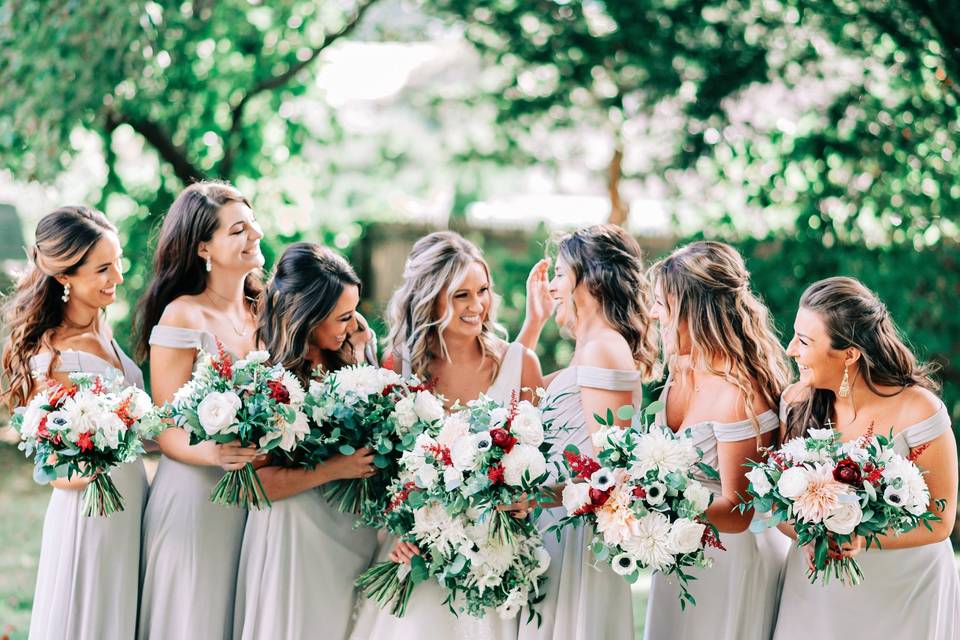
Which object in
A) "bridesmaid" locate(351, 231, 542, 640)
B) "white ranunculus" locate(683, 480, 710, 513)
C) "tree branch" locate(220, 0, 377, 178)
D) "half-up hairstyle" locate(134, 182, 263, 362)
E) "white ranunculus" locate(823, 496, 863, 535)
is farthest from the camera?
"tree branch" locate(220, 0, 377, 178)

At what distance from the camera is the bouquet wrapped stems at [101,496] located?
173 inches

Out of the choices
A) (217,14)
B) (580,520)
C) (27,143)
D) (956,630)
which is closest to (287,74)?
(217,14)

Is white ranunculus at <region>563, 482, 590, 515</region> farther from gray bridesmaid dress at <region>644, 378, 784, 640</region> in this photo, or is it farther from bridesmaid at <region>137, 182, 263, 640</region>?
bridesmaid at <region>137, 182, 263, 640</region>

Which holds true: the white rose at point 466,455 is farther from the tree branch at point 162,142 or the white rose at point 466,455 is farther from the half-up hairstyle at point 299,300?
the tree branch at point 162,142

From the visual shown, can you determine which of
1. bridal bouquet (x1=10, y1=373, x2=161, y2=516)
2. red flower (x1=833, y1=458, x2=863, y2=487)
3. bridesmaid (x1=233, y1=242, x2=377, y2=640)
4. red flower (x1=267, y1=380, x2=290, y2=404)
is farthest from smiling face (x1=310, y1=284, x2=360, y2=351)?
red flower (x1=833, y1=458, x2=863, y2=487)

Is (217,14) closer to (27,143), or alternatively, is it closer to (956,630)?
(27,143)

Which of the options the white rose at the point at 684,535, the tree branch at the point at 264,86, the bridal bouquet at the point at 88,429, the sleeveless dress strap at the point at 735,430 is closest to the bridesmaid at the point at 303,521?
the bridal bouquet at the point at 88,429

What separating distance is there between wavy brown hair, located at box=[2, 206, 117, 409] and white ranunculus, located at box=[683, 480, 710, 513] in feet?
9.29

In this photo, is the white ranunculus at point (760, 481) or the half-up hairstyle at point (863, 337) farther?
the half-up hairstyle at point (863, 337)

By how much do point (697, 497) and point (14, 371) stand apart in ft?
10.1

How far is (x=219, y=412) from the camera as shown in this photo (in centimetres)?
406

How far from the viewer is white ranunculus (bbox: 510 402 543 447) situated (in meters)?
3.91

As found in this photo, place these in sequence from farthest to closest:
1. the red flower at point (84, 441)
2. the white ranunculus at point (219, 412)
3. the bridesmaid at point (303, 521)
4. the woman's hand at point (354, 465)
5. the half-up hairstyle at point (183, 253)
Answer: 1. the half-up hairstyle at point (183, 253)
2. the bridesmaid at point (303, 521)
3. the woman's hand at point (354, 465)
4. the red flower at point (84, 441)
5. the white ranunculus at point (219, 412)

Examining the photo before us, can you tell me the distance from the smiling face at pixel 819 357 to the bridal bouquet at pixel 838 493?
38cm
